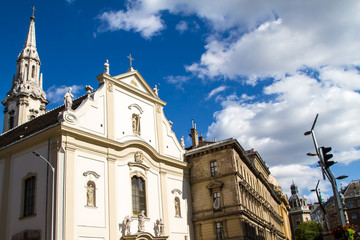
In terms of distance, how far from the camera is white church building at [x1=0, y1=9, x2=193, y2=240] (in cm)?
2409

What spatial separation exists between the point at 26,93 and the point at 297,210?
110 metres

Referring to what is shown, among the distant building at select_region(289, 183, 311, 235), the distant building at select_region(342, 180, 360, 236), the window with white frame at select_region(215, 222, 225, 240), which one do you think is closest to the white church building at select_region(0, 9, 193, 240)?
the window with white frame at select_region(215, 222, 225, 240)

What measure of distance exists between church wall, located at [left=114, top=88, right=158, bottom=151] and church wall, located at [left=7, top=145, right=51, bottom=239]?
6.41 m

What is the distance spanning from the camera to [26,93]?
4528cm

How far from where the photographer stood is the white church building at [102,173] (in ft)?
79.0

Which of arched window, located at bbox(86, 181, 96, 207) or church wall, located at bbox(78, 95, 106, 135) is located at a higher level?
church wall, located at bbox(78, 95, 106, 135)

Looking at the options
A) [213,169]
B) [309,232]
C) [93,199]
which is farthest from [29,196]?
[309,232]

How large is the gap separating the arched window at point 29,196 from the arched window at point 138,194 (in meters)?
7.55

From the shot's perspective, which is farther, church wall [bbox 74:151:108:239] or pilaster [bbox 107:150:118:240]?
pilaster [bbox 107:150:118:240]

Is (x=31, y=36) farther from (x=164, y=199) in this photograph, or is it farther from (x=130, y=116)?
(x=164, y=199)

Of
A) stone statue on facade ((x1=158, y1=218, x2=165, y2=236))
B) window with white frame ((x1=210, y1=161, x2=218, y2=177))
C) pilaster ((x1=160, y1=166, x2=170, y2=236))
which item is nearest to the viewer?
stone statue on facade ((x1=158, y1=218, x2=165, y2=236))

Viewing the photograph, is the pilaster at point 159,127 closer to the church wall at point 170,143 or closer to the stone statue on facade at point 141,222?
the church wall at point 170,143

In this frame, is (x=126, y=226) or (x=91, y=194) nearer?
(x=91, y=194)

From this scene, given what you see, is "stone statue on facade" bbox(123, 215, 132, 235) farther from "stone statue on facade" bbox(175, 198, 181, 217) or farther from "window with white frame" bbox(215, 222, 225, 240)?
"window with white frame" bbox(215, 222, 225, 240)
